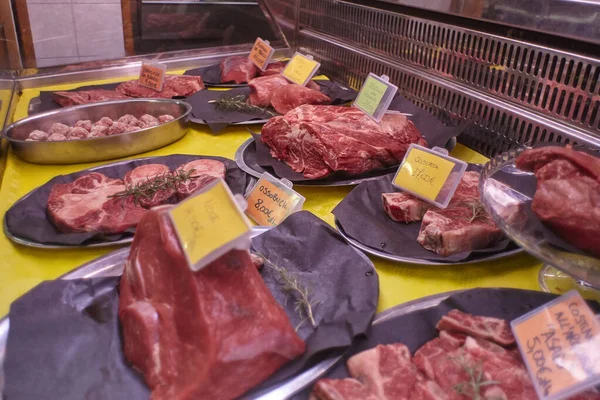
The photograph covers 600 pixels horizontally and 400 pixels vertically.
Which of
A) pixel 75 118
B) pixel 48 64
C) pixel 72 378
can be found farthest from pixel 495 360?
pixel 48 64

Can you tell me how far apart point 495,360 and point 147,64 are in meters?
2.66

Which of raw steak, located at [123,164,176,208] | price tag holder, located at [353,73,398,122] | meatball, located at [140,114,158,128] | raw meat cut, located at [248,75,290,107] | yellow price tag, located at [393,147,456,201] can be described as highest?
price tag holder, located at [353,73,398,122]

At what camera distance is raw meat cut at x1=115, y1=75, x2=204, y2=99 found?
304 centimetres

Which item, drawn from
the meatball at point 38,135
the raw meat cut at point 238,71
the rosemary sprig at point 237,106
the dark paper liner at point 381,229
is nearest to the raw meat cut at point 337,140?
the dark paper liner at point 381,229

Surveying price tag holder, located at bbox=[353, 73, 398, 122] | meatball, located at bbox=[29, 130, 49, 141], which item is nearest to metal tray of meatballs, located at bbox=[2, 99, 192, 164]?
meatball, located at bbox=[29, 130, 49, 141]

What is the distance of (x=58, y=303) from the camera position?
1.32 m

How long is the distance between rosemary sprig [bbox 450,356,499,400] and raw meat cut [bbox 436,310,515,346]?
103 mm

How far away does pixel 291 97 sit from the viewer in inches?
110

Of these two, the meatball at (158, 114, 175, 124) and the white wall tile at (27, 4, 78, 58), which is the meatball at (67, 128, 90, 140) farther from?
the white wall tile at (27, 4, 78, 58)

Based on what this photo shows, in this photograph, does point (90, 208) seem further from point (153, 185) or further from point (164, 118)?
point (164, 118)

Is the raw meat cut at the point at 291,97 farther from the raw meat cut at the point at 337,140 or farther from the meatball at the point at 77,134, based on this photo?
the meatball at the point at 77,134

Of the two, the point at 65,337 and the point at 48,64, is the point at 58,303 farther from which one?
the point at 48,64

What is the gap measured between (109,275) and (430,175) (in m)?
1.16

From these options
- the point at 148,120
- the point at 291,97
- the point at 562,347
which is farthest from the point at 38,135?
the point at 562,347
